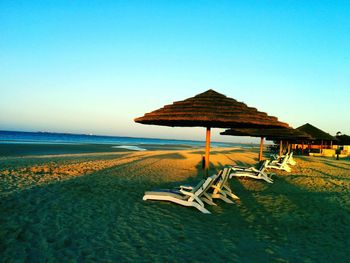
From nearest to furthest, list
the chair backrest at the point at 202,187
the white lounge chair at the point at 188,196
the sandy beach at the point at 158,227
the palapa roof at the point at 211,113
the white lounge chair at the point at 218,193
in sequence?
the sandy beach at the point at 158,227, the white lounge chair at the point at 188,196, the chair backrest at the point at 202,187, the white lounge chair at the point at 218,193, the palapa roof at the point at 211,113

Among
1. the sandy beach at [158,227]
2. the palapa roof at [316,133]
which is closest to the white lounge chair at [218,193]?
the sandy beach at [158,227]

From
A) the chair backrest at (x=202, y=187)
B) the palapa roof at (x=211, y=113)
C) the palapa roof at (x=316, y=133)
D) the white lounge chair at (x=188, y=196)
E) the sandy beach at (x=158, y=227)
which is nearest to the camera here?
the sandy beach at (x=158, y=227)

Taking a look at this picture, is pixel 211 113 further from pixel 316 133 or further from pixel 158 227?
pixel 316 133

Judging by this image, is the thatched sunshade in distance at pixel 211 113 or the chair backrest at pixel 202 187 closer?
the chair backrest at pixel 202 187

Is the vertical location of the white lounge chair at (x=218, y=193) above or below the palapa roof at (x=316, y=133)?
below

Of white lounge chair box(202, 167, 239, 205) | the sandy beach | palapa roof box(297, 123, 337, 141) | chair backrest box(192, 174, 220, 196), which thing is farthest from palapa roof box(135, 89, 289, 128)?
palapa roof box(297, 123, 337, 141)

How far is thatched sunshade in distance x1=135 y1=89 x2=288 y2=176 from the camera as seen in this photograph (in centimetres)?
642

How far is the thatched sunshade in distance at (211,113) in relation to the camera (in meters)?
6.42

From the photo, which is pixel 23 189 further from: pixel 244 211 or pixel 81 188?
pixel 244 211

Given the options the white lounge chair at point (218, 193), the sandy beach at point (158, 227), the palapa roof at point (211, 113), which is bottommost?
the sandy beach at point (158, 227)

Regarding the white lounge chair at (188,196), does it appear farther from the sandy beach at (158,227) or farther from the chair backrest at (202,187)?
the sandy beach at (158,227)

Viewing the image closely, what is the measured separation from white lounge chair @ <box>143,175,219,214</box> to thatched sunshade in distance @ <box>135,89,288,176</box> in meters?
1.54

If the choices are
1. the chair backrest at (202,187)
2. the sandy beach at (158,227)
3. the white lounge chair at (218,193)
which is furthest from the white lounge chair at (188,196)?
the white lounge chair at (218,193)

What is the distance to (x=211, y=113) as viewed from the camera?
655 centimetres
